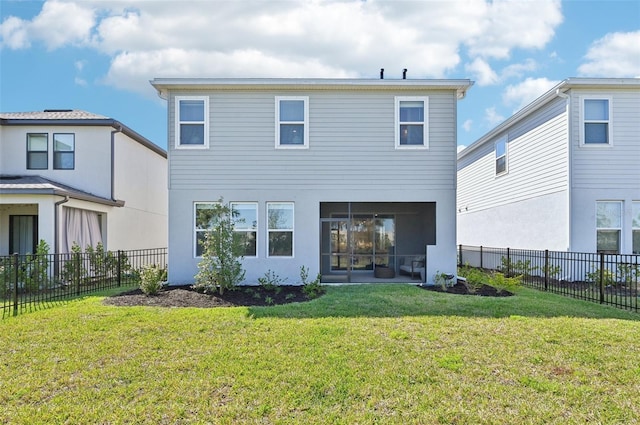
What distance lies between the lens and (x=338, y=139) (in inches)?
435

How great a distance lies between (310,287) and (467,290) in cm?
419

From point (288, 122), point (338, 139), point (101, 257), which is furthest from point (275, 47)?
point (101, 257)

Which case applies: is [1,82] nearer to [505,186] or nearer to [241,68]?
[241,68]

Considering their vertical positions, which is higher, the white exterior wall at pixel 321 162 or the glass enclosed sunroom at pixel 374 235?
the white exterior wall at pixel 321 162

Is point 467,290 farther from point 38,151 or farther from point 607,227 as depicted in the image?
point 38,151

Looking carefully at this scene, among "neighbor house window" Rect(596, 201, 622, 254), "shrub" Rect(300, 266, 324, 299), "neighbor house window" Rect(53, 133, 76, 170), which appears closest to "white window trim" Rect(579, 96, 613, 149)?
"neighbor house window" Rect(596, 201, 622, 254)

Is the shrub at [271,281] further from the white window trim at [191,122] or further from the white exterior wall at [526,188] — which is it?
the white exterior wall at [526,188]

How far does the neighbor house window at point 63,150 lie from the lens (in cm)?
1413

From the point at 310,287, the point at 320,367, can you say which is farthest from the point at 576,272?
the point at 320,367

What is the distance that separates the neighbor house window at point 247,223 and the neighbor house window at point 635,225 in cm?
1176

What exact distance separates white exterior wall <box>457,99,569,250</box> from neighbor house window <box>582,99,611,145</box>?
63cm

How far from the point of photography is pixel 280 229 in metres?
11.0

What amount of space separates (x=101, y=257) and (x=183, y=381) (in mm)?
9090

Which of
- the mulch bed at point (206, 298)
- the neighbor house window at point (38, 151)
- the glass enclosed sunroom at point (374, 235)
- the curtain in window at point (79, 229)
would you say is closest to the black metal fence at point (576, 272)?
the glass enclosed sunroom at point (374, 235)
